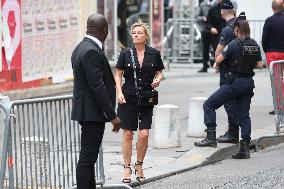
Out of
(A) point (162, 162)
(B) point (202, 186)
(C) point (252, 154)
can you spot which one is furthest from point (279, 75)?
(B) point (202, 186)

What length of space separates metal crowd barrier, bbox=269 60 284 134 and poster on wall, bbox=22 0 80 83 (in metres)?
5.14

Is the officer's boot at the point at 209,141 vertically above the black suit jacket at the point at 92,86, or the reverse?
the black suit jacket at the point at 92,86

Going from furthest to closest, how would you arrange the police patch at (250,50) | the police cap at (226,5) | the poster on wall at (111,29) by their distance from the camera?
the poster on wall at (111,29)
the police cap at (226,5)
the police patch at (250,50)

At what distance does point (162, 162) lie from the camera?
456 inches

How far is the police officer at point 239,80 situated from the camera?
1195 centimetres

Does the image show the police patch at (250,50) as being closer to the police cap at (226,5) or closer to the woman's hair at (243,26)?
the woman's hair at (243,26)

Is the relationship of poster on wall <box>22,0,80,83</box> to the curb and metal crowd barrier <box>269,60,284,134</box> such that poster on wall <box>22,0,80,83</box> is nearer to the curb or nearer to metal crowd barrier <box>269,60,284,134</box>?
metal crowd barrier <box>269,60,284,134</box>

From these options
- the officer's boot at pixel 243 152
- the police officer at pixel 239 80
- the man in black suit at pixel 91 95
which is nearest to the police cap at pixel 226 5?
the police officer at pixel 239 80

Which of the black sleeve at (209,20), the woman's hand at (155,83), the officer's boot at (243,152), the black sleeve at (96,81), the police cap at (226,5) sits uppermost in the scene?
the police cap at (226,5)

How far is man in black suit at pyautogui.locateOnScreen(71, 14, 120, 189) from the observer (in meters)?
8.36

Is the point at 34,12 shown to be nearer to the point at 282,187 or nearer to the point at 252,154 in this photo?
the point at 252,154

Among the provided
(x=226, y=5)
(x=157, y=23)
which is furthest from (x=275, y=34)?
(x=157, y=23)

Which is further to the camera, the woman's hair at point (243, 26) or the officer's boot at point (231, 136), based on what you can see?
the officer's boot at point (231, 136)

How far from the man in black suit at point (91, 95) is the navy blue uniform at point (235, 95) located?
3.68 metres
